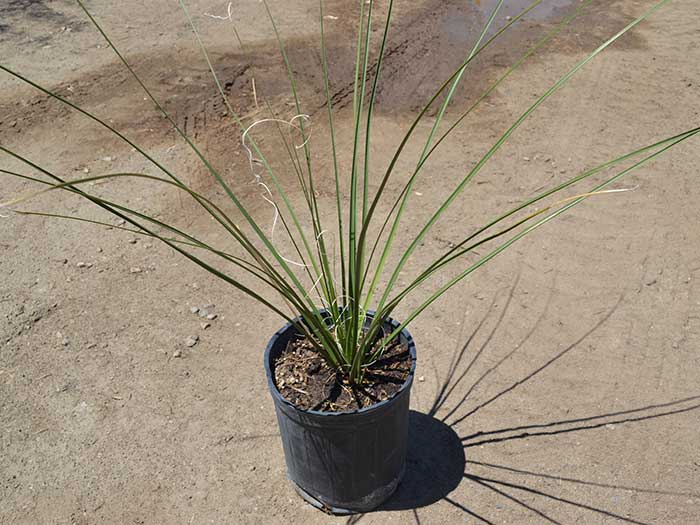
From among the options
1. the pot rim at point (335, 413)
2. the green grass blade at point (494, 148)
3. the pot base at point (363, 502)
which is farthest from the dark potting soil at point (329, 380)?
the pot base at point (363, 502)

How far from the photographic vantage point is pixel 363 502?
2.15 metres

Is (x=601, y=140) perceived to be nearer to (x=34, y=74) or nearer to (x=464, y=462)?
(x=464, y=462)

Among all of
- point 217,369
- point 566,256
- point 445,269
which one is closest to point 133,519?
point 217,369

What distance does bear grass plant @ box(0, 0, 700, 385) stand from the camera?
1.70m

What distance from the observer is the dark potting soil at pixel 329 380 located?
1.95 meters

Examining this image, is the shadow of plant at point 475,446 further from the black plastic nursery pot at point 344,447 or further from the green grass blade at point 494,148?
the green grass blade at point 494,148

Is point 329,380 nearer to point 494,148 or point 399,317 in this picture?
point 494,148

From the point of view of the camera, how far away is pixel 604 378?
2643 mm

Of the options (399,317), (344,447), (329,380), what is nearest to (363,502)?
(344,447)

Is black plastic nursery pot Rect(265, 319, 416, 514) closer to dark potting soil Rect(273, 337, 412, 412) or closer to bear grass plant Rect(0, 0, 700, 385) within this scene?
dark potting soil Rect(273, 337, 412, 412)

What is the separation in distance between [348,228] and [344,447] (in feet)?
5.14

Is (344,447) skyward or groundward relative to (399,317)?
skyward

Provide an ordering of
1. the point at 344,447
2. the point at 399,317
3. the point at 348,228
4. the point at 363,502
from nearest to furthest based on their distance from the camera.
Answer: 1. the point at 344,447
2. the point at 363,502
3. the point at 399,317
4. the point at 348,228

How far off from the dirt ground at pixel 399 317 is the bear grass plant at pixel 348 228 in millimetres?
109
